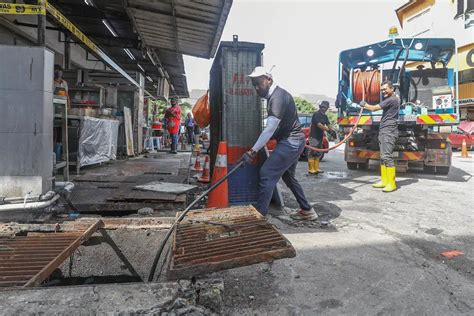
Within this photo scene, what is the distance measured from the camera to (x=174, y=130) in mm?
12016

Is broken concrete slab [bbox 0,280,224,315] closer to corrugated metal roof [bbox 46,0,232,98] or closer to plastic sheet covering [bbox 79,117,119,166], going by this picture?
corrugated metal roof [bbox 46,0,232,98]

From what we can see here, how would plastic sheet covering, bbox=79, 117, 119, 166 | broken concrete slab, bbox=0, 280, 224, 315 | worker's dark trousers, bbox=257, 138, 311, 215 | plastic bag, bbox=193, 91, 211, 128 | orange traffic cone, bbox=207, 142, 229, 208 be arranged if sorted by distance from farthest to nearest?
plastic sheet covering, bbox=79, 117, 119, 166, plastic bag, bbox=193, 91, 211, 128, orange traffic cone, bbox=207, 142, 229, 208, worker's dark trousers, bbox=257, 138, 311, 215, broken concrete slab, bbox=0, 280, 224, 315

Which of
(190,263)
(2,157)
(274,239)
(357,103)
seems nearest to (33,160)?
(2,157)

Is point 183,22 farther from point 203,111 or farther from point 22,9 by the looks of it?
point 22,9

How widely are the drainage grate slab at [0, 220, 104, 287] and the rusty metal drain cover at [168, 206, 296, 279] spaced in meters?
0.64

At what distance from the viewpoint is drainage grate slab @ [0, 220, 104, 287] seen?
1.77 m

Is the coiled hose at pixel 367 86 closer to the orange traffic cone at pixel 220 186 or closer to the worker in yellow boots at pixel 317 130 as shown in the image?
the worker in yellow boots at pixel 317 130

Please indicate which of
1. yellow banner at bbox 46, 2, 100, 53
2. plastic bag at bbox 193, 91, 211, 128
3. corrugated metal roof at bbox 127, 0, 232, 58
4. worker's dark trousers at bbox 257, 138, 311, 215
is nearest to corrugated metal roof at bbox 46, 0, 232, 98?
corrugated metal roof at bbox 127, 0, 232, 58

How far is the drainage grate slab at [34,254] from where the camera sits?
1773 millimetres

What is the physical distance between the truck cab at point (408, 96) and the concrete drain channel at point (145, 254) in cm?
629

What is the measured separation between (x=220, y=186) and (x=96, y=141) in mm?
3782

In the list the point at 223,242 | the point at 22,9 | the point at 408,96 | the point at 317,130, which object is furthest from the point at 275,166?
the point at 408,96

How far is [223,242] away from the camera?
218 centimetres

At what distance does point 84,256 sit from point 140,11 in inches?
205
